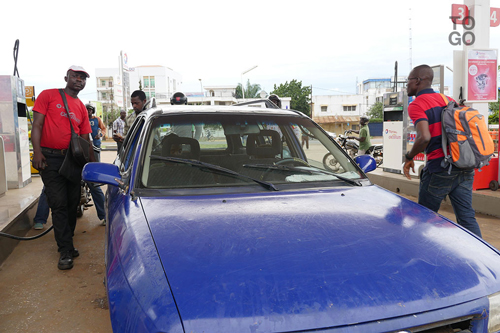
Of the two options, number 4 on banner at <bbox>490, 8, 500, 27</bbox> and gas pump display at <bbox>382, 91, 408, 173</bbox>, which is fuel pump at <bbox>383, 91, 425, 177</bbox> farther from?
number 4 on banner at <bbox>490, 8, 500, 27</bbox>

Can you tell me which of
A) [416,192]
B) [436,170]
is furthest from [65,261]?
[416,192]

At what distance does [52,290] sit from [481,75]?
25.7ft

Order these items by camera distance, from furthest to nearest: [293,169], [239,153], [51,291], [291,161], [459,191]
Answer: [51,291], [459,191], [239,153], [291,161], [293,169]

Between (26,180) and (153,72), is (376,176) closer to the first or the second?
(26,180)

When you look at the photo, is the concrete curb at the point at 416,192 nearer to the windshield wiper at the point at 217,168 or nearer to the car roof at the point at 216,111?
the car roof at the point at 216,111

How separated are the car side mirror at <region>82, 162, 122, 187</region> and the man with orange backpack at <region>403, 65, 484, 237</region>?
2.36m

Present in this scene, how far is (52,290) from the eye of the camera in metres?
3.66

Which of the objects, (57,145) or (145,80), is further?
(145,80)

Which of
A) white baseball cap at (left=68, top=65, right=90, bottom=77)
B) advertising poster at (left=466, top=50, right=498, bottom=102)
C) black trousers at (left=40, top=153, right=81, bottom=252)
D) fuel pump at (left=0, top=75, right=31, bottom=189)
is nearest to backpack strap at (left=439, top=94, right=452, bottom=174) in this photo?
white baseball cap at (left=68, top=65, right=90, bottom=77)

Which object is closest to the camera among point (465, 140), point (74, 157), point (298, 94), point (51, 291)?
point (465, 140)

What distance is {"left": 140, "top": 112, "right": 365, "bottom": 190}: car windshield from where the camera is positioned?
2.44 metres

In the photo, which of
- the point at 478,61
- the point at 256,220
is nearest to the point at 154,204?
the point at 256,220

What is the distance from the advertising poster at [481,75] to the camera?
7.66 meters

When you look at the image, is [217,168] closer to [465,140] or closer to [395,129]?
[465,140]
